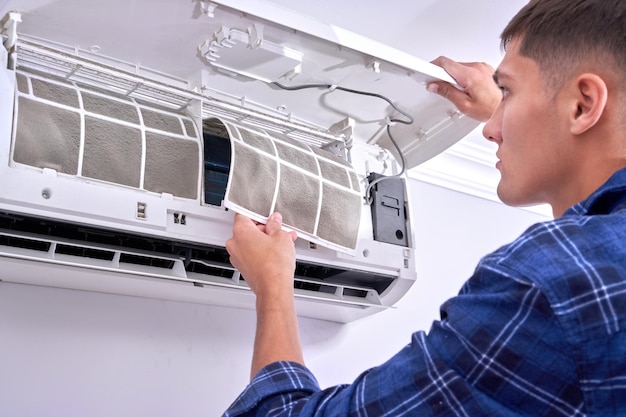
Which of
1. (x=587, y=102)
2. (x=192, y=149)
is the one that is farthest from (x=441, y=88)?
(x=587, y=102)

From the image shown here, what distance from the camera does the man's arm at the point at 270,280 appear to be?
0.83m

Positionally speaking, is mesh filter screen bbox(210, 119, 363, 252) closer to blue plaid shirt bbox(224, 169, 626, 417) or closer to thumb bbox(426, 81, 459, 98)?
thumb bbox(426, 81, 459, 98)

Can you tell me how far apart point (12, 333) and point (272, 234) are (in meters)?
0.39

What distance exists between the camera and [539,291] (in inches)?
23.6

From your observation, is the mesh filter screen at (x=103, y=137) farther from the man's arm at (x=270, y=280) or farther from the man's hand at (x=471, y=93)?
the man's hand at (x=471, y=93)

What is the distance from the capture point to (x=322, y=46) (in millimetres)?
1140

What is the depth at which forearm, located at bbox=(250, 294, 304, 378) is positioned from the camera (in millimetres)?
823

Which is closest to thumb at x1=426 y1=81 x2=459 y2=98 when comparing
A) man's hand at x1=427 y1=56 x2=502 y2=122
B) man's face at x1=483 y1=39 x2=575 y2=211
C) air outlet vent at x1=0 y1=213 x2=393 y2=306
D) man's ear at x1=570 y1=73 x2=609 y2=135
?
man's hand at x1=427 y1=56 x2=502 y2=122

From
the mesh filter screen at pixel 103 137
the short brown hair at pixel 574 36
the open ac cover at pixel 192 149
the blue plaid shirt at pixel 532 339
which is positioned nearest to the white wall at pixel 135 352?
the open ac cover at pixel 192 149

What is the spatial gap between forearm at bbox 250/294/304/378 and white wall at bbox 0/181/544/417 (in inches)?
13.9

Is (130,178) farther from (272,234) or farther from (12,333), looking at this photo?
(12,333)

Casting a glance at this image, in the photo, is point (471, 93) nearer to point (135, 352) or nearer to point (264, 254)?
point (264, 254)

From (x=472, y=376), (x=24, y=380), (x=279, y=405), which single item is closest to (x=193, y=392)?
(x=24, y=380)

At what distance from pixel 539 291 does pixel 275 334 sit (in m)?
0.34
